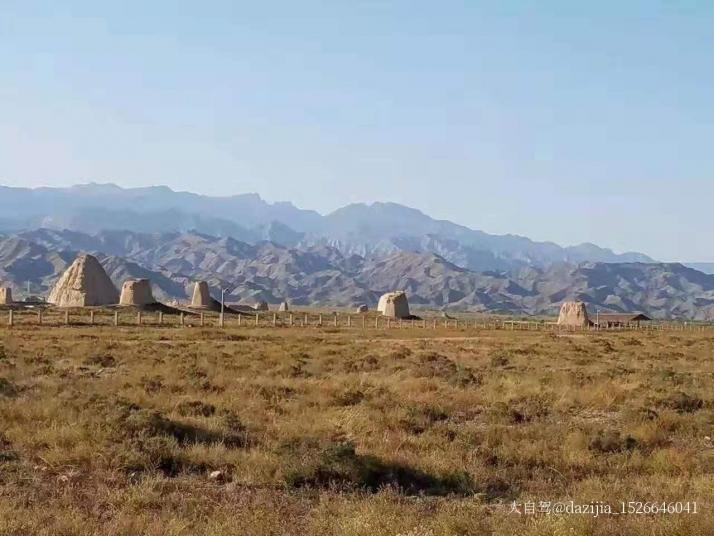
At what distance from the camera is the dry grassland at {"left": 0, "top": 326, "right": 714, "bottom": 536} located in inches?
309

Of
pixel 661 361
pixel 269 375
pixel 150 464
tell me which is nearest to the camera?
pixel 150 464

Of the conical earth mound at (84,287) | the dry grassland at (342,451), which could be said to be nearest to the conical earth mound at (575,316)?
the conical earth mound at (84,287)

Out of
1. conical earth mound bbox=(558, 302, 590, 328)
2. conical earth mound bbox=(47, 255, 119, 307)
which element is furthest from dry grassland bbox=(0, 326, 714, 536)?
conical earth mound bbox=(558, 302, 590, 328)

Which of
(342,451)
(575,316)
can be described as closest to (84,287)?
(575,316)

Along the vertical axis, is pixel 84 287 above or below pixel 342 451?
above

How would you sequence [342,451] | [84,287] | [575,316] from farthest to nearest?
1. [575,316]
2. [84,287]
3. [342,451]

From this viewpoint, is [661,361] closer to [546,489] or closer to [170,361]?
[170,361]

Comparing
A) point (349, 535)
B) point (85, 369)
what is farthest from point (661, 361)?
point (349, 535)

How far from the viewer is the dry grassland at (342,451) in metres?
7.85

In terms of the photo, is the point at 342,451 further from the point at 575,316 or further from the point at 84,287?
the point at 575,316

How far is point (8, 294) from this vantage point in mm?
68062

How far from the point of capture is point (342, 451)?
10.2m

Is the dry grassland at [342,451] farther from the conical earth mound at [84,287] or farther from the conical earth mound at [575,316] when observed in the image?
the conical earth mound at [575,316]

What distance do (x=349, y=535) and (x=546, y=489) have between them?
362cm
